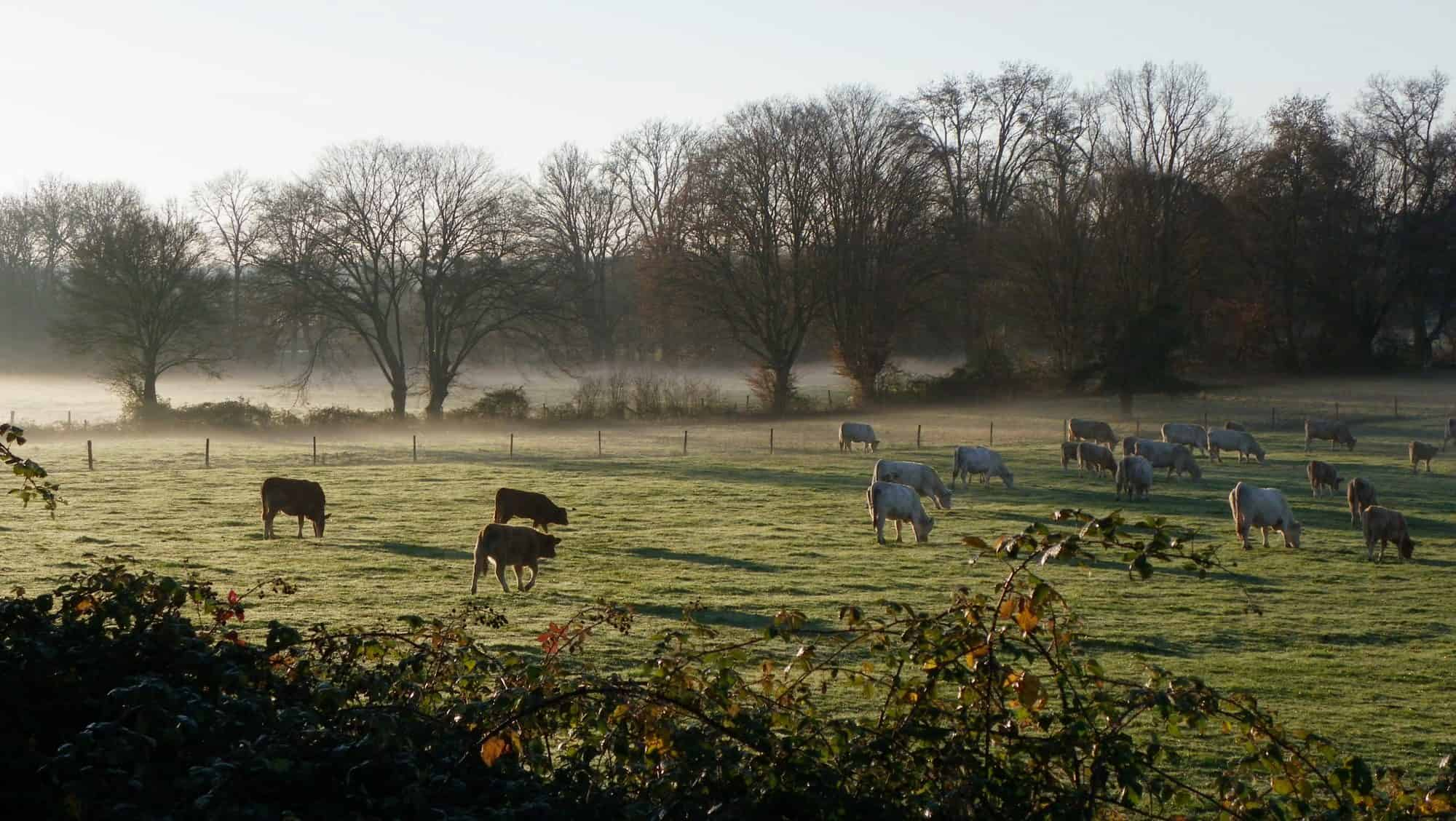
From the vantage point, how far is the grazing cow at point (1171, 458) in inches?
1256

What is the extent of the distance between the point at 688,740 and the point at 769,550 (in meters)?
16.1

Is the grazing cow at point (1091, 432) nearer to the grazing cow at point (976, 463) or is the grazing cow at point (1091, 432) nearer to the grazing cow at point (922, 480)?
the grazing cow at point (976, 463)

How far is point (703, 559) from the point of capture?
1936 cm

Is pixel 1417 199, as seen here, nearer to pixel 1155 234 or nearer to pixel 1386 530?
pixel 1155 234

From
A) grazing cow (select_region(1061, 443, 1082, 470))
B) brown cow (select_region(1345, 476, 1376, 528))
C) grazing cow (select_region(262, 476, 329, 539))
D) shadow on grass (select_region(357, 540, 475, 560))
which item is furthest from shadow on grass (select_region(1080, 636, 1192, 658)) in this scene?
grazing cow (select_region(1061, 443, 1082, 470))

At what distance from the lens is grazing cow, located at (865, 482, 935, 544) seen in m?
22.1

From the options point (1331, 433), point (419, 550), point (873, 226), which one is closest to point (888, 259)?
point (873, 226)

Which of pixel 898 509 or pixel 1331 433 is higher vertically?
pixel 1331 433

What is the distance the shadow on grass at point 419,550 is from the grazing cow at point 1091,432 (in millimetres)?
24982

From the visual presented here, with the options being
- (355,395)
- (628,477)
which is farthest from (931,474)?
(355,395)

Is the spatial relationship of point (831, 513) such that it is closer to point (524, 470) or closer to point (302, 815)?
point (524, 470)

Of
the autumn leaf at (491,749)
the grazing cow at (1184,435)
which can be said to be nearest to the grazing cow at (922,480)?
the grazing cow at (1184,435)

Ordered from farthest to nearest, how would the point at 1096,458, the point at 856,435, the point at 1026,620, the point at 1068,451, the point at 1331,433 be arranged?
the point at 856,435
the point at 1331,433
the point at 1068,451
the point at 1096,458
the point at 1026,620

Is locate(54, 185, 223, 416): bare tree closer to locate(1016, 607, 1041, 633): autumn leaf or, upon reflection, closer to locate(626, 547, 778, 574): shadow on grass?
locate(626, 547, 778, 574): shadow on grass
